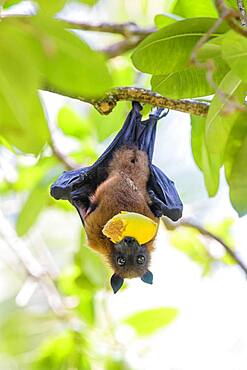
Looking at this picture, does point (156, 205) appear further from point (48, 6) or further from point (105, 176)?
point (48, 6)

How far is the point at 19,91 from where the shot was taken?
4.33 feet

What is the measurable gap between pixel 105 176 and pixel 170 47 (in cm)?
173

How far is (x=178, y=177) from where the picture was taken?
497 centimetres

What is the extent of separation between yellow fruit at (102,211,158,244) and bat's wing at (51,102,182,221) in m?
0.11

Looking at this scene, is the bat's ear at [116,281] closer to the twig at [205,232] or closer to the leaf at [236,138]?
the twig at [205,232]

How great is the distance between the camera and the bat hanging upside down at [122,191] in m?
4.03

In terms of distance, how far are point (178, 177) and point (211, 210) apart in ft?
4.91

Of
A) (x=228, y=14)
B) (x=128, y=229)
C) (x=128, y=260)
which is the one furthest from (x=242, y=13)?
(x=128, y=260)

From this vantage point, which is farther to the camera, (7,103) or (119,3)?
(119,3)

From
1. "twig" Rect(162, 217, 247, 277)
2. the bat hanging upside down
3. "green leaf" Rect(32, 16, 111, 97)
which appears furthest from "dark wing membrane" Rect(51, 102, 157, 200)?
"green leaf" Rect(32, 16, 111, 97)

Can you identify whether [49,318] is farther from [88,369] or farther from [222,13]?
[222,13]

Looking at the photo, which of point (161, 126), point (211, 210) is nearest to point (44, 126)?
point (161, 126)

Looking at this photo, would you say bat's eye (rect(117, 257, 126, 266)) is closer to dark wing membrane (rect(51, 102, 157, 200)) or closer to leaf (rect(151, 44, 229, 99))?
dark wing membrane (rect(51, 102, 157, 200))

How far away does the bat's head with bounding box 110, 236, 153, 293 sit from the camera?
4152 mm
